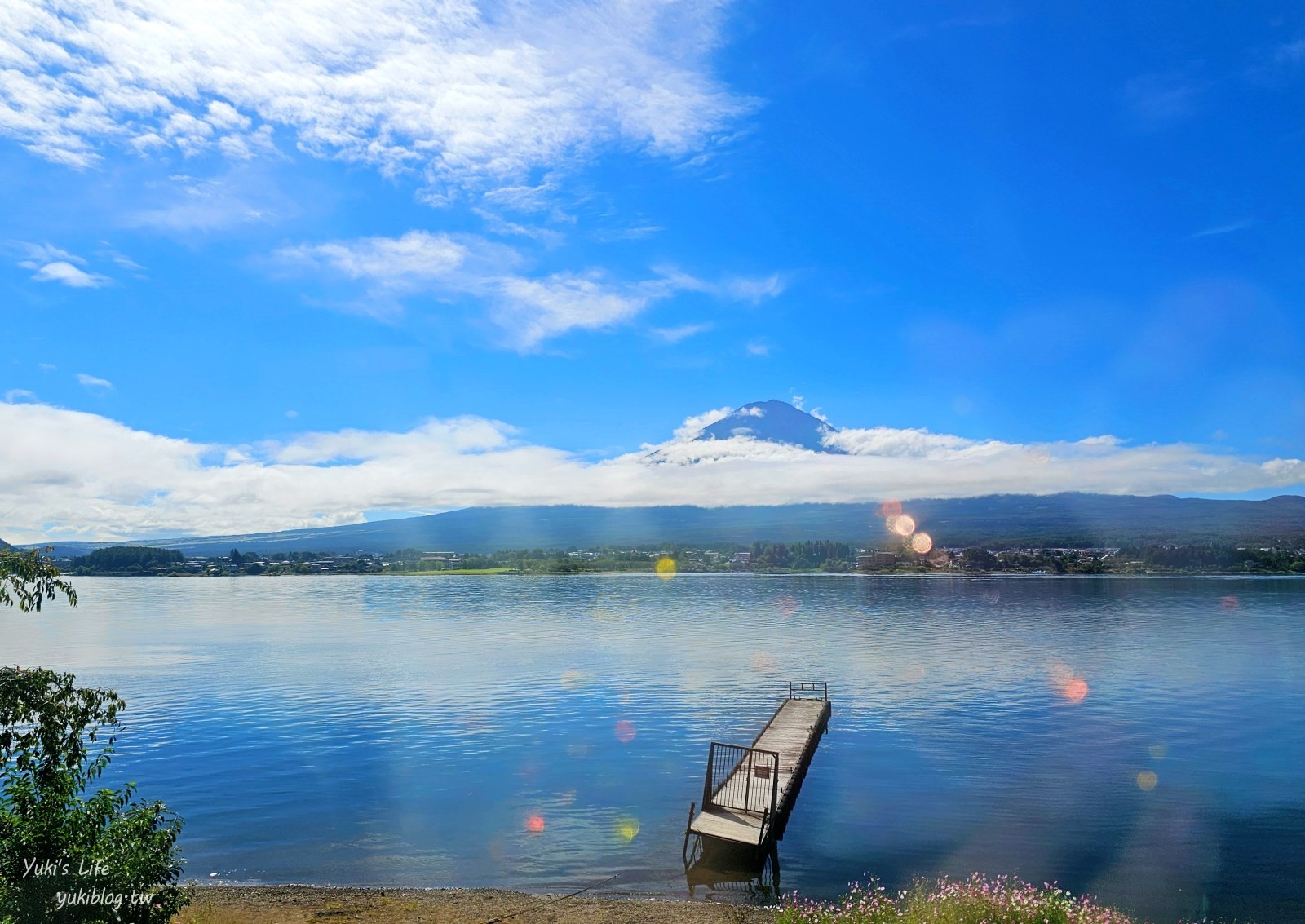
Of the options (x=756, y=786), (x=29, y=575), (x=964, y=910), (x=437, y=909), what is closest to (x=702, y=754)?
(x=756, y=786)

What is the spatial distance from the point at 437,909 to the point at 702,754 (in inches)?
883

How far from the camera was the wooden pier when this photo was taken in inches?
1164

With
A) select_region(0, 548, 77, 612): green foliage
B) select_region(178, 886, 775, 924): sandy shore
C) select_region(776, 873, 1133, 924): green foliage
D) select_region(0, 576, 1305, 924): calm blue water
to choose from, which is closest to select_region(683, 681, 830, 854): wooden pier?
select_region(0, 576, 1305, 924): calm blue water

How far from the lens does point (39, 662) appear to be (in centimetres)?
8388

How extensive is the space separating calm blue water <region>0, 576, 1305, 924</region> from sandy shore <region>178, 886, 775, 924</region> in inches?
62.7

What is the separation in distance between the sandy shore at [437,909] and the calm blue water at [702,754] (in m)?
1.59

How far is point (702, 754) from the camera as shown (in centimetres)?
4506

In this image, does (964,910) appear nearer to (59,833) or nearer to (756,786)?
(756,786)

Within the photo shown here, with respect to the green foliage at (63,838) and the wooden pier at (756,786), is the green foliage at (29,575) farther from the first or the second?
the wooden pier at (756,786)

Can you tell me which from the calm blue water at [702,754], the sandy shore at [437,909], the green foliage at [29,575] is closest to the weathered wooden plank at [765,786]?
the calm blue water at [702,754]

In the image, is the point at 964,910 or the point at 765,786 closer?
the point at 964,910

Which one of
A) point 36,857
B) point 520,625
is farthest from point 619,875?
point 520,625

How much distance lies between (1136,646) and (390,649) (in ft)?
264

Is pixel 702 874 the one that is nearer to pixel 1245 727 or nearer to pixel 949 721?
pixel 949 721
